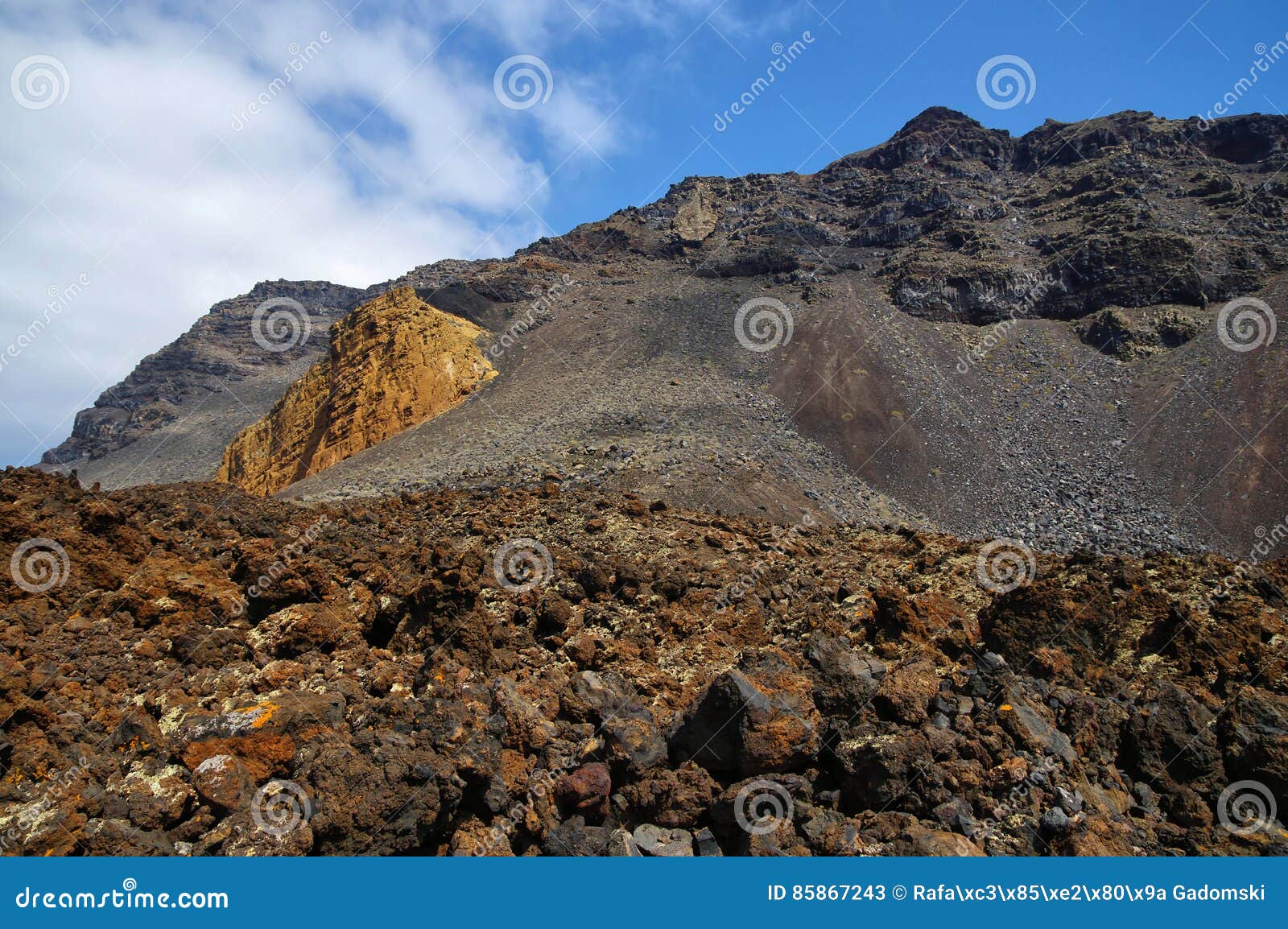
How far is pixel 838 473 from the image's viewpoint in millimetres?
28359

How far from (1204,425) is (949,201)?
3320 centimetres

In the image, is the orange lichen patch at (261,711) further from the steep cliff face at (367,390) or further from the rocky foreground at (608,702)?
the steep cliff face at (367,390)

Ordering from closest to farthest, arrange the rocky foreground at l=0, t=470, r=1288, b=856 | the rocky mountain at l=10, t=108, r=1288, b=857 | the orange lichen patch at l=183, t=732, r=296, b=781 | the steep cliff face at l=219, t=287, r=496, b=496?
the rocky foreground at l=0, t=470, r=1288, b=856, the rocky mountain at l=10, t=108, r=1288, b=857, the orange lichen patch at l=183, t=732, r=296, b=781, the steep cliff face at l=219, t=287, r=496, b=496

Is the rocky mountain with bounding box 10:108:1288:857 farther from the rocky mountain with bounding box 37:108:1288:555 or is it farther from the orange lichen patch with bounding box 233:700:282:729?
the rocky mountain with bounding box 37:108:1288:555

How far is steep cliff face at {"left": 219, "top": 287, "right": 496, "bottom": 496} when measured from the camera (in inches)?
1296

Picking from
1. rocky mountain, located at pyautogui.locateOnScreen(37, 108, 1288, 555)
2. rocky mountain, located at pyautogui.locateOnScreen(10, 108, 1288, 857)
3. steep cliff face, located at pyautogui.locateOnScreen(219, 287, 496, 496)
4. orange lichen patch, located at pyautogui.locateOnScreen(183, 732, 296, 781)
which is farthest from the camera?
steep cliff face, located at pyautogui.locateOnScreen(219, 287, 496, 496)

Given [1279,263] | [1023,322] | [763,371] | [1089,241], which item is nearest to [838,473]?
[763,371]

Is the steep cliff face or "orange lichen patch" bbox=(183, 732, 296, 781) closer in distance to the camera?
"orange lichen patch" bbox=(183, 732, 296, 781)

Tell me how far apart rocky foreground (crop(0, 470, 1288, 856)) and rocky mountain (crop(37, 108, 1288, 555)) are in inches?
431

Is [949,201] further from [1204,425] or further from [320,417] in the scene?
[320,417]

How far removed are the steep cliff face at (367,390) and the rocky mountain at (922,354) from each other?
1.25m

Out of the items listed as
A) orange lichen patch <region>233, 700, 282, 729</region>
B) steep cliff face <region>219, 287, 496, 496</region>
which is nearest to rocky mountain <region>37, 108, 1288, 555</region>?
steep cliff face <region>219, 287, 496, 496</region>

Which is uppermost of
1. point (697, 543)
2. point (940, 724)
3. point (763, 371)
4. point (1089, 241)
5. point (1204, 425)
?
point (1089, 241)

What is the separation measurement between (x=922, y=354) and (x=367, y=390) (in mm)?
30072
